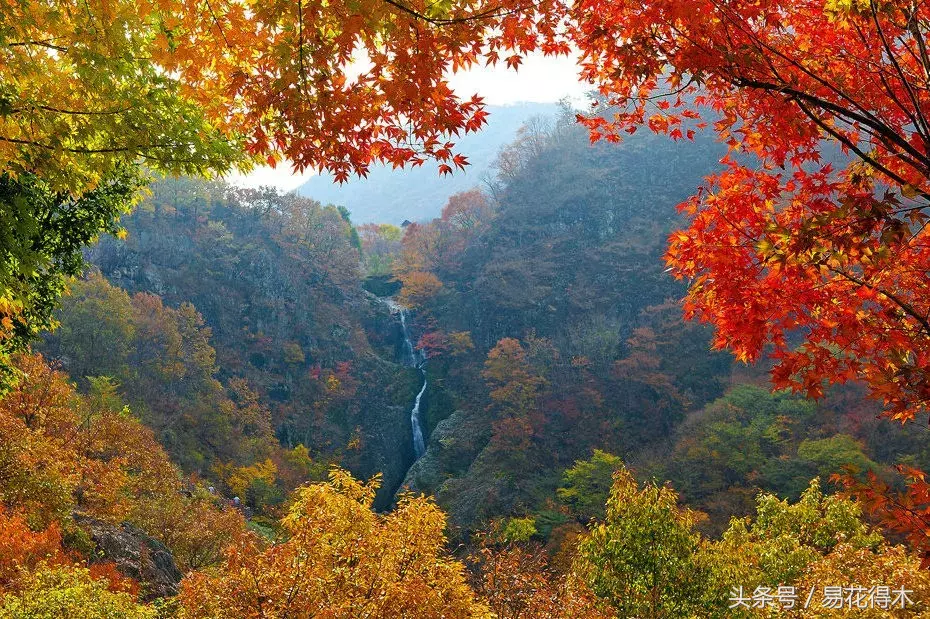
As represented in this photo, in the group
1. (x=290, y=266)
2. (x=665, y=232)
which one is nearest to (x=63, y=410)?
(x=290, y=266)

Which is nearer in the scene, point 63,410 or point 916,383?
point 916,383

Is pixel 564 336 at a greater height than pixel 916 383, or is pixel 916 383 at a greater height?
pixel 564 336

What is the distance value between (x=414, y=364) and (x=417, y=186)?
272 feet

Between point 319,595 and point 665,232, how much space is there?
1406 inches

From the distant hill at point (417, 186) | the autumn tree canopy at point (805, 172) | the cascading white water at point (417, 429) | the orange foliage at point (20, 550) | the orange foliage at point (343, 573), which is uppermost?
the distant hill at point (417, 186)

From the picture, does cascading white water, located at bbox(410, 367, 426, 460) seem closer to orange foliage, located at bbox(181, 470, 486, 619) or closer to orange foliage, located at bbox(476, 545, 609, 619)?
orange foliage, located at bbox(476, 545, 609, 619)

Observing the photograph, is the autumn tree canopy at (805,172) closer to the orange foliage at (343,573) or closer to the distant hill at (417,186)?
the orange foliage at (343,573)

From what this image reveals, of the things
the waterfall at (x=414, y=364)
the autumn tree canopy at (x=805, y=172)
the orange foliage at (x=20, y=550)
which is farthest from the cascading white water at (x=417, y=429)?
the autumn tree canopy at (x=805, y=172)

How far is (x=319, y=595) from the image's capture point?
4723mm

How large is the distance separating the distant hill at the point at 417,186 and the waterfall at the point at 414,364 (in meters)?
57.7

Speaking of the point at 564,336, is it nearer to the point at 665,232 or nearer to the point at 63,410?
the point at 665,232

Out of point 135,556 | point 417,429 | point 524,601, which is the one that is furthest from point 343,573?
point 417,429

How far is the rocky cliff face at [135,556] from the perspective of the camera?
941cm

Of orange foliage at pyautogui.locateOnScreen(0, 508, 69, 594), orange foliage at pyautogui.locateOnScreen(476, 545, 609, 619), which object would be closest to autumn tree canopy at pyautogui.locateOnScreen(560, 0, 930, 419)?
orange foliage at pyautogui.locateOnScreen(476, 545, 609, 619)
